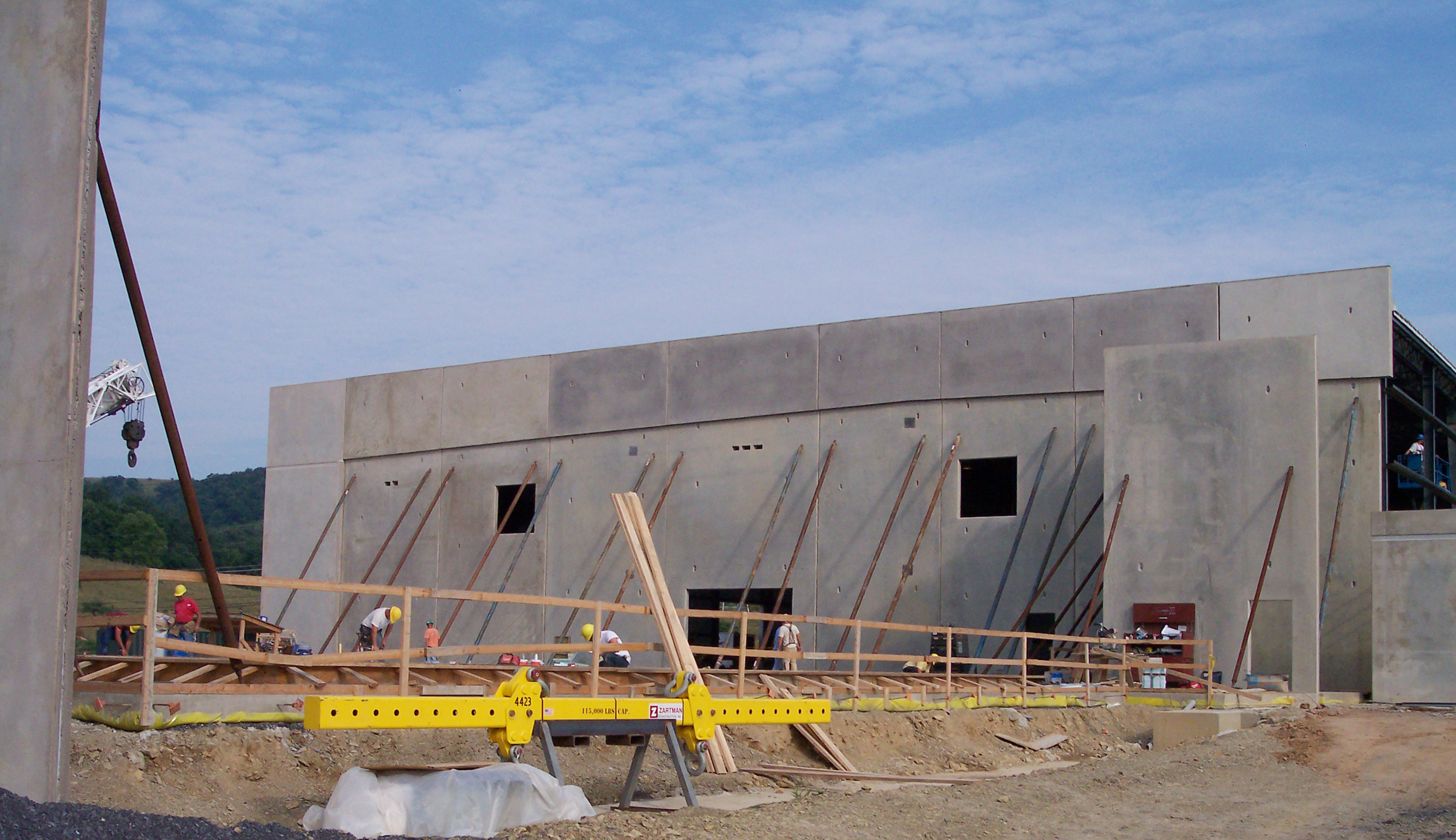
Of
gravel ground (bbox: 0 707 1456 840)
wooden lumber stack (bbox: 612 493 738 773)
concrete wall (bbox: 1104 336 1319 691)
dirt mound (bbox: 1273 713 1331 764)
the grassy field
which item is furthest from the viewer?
the grassy field

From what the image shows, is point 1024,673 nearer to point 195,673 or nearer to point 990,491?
point 195,673

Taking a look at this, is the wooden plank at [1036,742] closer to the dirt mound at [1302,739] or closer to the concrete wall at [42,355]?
the dirt mound at [1302,739]

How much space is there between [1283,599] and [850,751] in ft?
36.1

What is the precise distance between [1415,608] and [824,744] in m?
12.5

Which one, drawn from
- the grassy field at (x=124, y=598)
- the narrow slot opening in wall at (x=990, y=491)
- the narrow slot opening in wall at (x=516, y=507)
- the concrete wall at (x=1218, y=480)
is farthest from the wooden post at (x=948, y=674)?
the grassy field at (x=124, y=598)

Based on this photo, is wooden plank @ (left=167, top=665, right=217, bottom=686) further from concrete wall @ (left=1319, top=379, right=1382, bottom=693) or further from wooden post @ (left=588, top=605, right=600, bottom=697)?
concrete wall @ (left=1319, top=379, right=1382, bottom=693)

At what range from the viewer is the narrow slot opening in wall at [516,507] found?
30.5 metres

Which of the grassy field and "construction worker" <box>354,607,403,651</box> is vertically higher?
"construction worker" <box>354,607,403,651</box>

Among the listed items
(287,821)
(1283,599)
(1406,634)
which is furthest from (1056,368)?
(287,821)

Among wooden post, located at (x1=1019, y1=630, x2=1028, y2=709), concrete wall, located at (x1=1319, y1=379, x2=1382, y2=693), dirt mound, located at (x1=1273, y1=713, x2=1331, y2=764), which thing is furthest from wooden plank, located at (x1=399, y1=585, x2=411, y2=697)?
concrete wall, located at (x1=1319, y1=379, x2=1382, y2=693)

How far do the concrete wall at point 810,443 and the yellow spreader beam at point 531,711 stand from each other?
46.3 ft

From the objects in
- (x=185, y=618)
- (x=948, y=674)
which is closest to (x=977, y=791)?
(x=948, y=674)

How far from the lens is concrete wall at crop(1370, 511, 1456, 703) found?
65.7ft

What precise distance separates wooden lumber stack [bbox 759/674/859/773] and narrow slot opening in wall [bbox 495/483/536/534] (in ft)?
59.8
